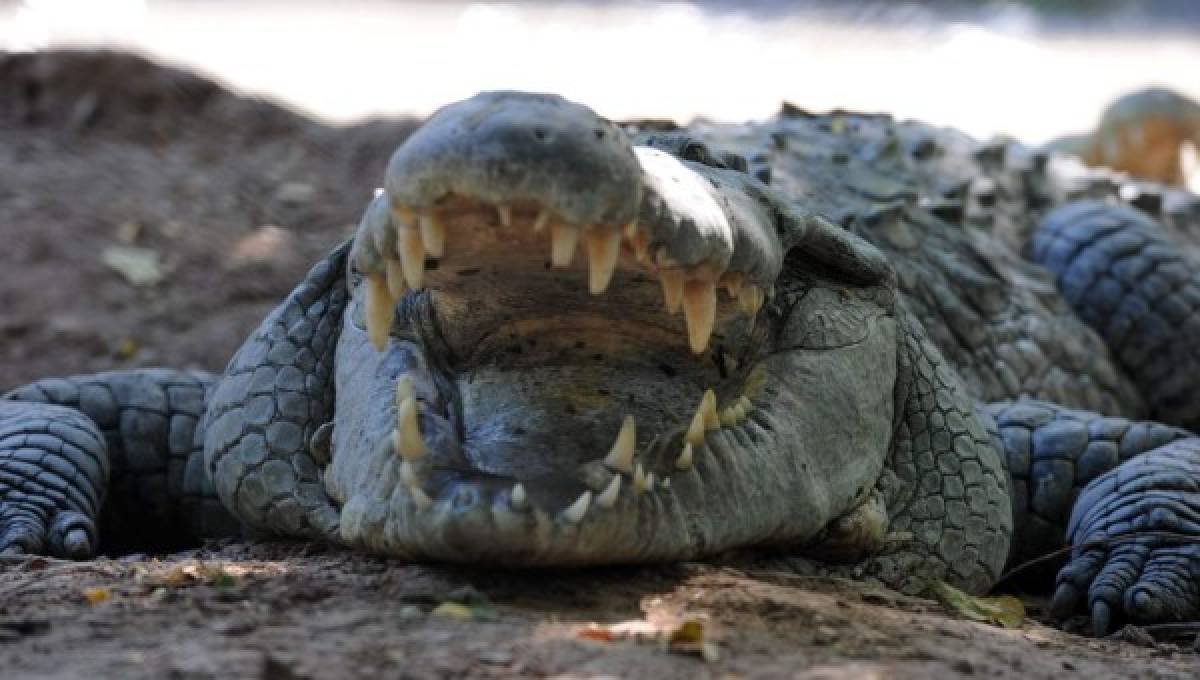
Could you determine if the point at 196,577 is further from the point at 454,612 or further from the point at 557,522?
the point at 557,522

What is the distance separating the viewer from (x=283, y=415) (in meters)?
3.85

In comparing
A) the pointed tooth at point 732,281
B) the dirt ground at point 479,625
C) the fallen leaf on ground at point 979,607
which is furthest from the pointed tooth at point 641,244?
the fallen leaf on ground at point 979,607

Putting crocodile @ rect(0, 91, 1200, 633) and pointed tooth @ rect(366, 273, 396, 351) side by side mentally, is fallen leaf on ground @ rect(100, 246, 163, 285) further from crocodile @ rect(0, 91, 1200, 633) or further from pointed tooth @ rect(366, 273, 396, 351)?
pointed tooth @ rect(366, 273, 396, 351)

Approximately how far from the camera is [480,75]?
11.5 m

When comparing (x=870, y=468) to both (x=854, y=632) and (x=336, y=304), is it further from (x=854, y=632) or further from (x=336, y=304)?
(x=336, y=304)

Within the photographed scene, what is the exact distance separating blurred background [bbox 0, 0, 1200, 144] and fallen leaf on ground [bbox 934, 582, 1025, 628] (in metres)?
5.24

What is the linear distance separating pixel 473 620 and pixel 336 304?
143cm

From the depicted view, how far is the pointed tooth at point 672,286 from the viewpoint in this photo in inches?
112

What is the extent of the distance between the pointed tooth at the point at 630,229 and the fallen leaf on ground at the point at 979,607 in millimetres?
1224

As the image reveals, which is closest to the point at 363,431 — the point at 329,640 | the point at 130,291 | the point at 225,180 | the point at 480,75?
the point at 329,640

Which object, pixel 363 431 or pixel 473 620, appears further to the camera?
pixel 363 431

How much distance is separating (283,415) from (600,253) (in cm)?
136

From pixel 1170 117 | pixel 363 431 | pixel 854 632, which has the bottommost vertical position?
pixel 854 632

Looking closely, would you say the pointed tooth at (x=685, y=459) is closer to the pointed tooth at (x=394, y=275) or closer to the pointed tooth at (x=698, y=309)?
the pointed tooth at (x=698, y=309)
